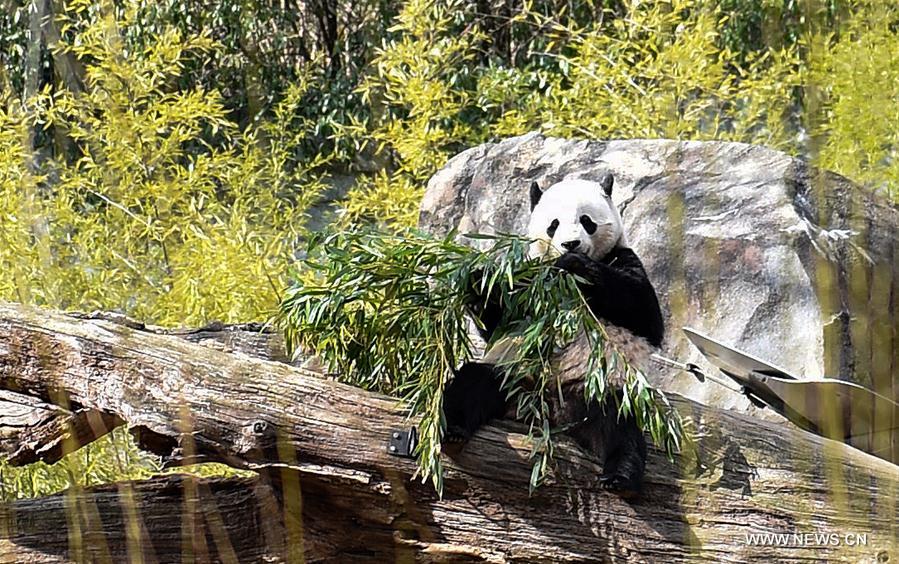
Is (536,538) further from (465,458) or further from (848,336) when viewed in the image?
(848,336)

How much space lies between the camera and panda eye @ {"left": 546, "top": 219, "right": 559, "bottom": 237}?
108 inches

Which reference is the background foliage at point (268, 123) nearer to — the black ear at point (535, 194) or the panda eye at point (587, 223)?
the panda eye at point (587, 223)

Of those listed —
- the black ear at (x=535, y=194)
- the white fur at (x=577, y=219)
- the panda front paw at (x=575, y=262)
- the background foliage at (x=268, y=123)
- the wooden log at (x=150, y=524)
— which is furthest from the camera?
the background foliage at (x=268, y=123)

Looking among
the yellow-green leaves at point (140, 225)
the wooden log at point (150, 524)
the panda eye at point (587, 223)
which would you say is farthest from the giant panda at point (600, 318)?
the yellow-green leaves at point (140, 225)

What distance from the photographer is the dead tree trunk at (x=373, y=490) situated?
6.52 feet

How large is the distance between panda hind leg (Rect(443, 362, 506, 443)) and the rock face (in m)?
1.21

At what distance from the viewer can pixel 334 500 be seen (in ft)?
6.94

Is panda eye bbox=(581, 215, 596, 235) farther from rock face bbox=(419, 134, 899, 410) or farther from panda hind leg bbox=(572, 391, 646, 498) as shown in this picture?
panda hind leg bbox=(572, 391, 646, 498)

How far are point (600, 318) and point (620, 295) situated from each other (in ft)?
0.22

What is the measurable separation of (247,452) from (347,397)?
8.5 inches

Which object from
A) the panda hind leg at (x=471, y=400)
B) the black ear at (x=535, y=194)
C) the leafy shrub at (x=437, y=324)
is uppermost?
the black ear at (x=535, y=194)

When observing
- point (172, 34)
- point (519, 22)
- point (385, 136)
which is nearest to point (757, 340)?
point (385, 136)

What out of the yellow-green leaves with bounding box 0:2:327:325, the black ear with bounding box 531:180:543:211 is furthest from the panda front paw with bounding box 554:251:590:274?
the yellow-green leaves with bounding box 0:2:327:325

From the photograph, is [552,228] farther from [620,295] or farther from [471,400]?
[471,400]
